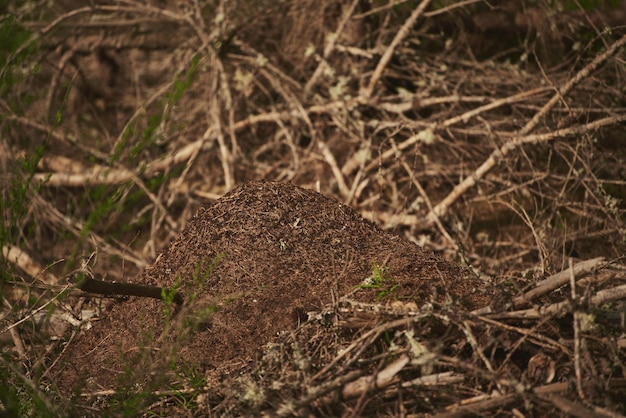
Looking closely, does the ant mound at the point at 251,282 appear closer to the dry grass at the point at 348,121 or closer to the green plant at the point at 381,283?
the green plant at the point at 381,283

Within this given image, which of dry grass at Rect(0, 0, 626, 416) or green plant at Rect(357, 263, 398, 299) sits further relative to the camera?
dry grass at Rect(0, 0, 626, 416)

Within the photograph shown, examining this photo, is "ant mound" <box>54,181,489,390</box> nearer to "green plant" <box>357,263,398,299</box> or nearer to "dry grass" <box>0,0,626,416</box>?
"green plant" <box>357,263,398,299</box>

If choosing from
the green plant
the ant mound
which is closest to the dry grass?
the ant mound

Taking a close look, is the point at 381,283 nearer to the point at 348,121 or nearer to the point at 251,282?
the point at 251,282

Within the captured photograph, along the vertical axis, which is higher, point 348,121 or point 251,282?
point 251,282

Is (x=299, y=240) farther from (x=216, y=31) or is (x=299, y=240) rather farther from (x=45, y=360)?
(x=216, y=31)

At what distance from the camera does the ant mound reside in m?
2.45

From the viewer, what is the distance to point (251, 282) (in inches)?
103

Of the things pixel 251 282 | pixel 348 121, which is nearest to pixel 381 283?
pixel 251 282

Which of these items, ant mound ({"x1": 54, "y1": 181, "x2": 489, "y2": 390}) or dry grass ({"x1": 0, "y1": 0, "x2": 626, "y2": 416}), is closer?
ant mound ({"x1": 54, "y1": 181, "x2": 489, "y2": 390})

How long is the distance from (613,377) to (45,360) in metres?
1.89

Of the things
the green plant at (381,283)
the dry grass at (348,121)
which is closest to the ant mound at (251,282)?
the green plant at (381,283)

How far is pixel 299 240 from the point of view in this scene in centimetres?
275

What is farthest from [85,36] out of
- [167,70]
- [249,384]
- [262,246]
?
[249,384]
